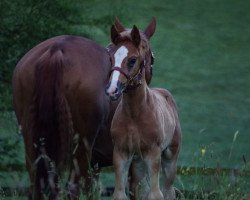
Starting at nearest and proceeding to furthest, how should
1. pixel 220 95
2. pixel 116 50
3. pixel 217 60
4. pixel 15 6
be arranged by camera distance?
pixel 116 50 < pixel 15 6 < pixel 220 95 < pixel 217 60

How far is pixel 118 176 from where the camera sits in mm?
8422

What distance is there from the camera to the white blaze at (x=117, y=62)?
8.13 m

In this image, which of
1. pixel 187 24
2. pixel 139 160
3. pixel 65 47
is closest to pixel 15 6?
pixel 65 47

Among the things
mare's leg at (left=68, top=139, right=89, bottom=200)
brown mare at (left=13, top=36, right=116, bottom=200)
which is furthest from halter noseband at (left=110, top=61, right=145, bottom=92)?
mare's leg at (left=68, top=139, right=89, bottom=200)

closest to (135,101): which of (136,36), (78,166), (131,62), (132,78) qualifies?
(132,78)

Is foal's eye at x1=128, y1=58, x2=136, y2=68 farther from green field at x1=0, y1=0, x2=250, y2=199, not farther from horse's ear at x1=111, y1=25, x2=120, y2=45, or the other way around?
green field at x1=0, y1=0, x2=250, y2=199

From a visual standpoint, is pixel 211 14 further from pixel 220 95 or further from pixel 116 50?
pixel 116 50

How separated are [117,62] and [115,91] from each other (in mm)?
295

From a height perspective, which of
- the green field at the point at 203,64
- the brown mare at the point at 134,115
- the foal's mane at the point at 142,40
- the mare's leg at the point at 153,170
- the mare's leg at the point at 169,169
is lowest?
the green field at the point at 203,64

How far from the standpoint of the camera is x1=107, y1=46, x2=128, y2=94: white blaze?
320 inches

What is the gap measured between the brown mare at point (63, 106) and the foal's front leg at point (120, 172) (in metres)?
0.47

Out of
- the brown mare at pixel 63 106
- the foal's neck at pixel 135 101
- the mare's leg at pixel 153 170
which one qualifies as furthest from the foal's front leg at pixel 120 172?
the brown mare at pixel 63 106

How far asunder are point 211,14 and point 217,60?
3.44m

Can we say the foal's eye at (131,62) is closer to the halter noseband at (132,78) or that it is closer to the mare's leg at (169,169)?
the halter noseband at (132,78)
